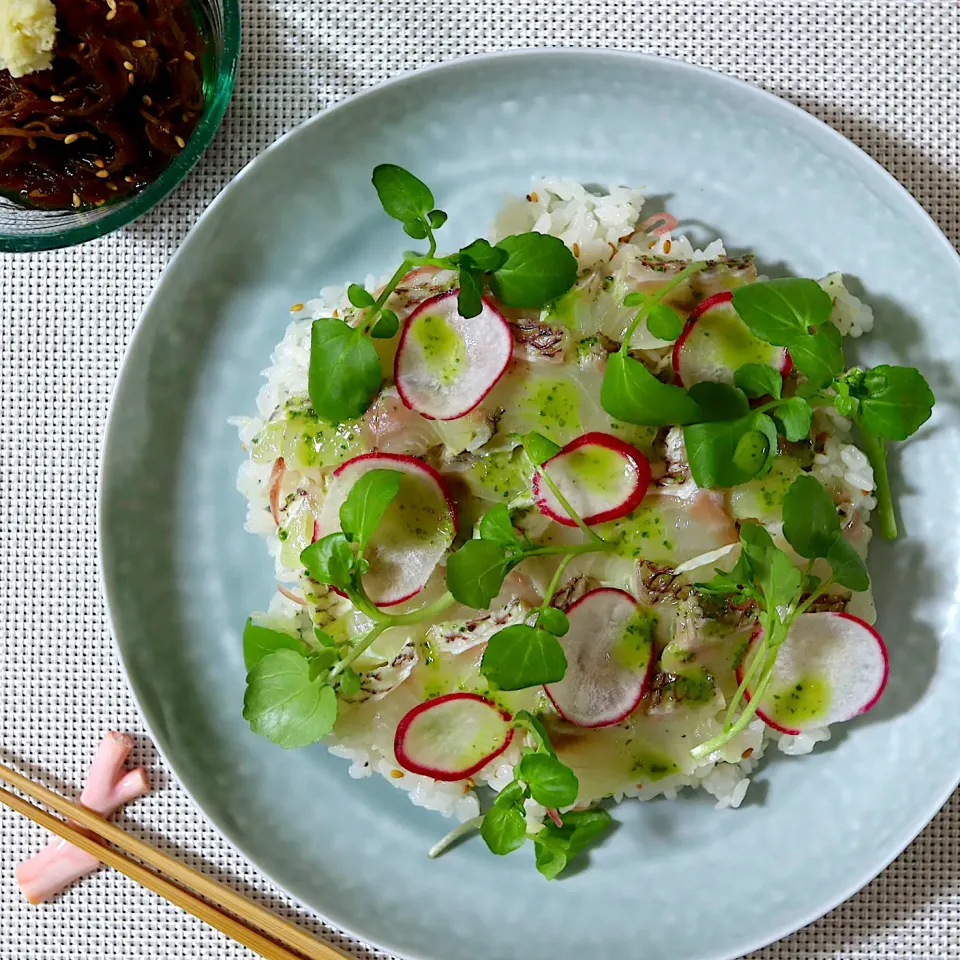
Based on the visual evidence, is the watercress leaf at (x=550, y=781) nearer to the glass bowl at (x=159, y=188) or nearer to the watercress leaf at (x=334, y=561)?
the watercress leaf at (x=334, y=561)

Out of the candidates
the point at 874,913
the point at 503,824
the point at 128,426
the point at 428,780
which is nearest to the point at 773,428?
the point at 503,824

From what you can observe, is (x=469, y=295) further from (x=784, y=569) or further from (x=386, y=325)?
(x=784, y=569)

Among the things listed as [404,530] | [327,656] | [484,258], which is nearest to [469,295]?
[484,258]

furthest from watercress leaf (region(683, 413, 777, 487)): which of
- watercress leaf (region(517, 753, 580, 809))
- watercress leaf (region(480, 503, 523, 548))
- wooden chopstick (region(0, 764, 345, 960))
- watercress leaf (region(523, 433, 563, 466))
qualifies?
wooden chopstick (region(0, 764, 345, 960))

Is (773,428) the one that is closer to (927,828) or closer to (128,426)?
(927,828)

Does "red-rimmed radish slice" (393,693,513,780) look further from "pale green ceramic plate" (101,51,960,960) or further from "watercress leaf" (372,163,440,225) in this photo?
"watercress leaf" (372,163,440,225)
